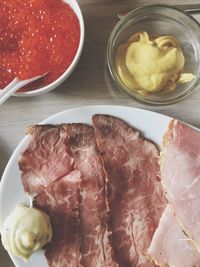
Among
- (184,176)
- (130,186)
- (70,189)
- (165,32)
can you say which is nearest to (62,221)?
(70,189)

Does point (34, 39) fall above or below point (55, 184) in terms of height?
above

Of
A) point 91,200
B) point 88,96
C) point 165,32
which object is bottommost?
point 91,200

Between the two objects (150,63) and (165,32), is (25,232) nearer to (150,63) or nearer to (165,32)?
(150,63)

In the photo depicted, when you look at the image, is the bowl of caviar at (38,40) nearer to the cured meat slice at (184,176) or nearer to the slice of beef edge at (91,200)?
the slice of beef edge at (91,200)

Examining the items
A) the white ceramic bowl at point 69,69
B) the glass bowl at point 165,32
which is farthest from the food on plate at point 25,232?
the glass bowl at point 165,32

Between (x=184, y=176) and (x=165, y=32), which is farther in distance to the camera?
(x=165, y=32)
